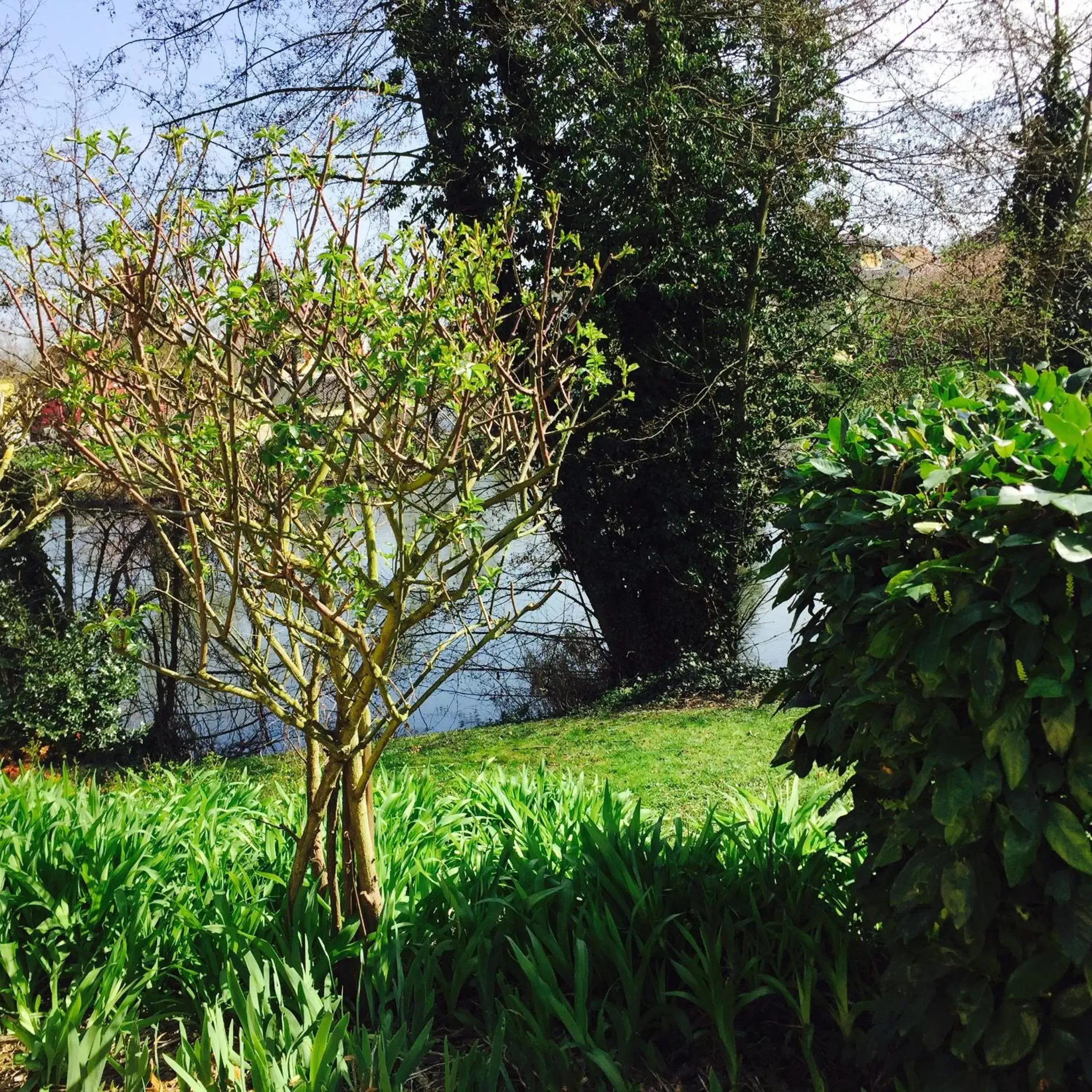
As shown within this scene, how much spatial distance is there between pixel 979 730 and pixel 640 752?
5.08 m

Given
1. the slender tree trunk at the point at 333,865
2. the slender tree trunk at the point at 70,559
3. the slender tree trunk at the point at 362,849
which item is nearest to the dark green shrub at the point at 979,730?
the slender tree trunk at the point at 362,849

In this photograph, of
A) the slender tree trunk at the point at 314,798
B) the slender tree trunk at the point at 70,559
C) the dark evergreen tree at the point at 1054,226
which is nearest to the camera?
the slender tree trunk at the point at 314,798

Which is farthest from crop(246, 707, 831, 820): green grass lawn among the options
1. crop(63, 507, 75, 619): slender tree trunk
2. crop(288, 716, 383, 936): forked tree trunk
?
crop(63, 507, 75, 619): slender tree trunk

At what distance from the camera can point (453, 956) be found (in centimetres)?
302

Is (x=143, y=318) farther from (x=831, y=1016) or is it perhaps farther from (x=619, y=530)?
(x=619, y=530)

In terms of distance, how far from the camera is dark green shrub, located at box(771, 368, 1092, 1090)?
2.02 meters

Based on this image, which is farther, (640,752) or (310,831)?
(640,752)

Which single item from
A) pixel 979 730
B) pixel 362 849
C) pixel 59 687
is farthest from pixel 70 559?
pixel 979 730

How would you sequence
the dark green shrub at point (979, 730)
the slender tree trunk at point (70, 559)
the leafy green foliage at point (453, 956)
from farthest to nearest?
the slender tree trunk at point (70, 559), the leafy green foliage at point (453, 956), the dark green shrub at point (979, 730)

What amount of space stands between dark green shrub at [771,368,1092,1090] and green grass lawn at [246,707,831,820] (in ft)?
9.94

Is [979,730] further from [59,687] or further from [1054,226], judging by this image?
[1054,226]

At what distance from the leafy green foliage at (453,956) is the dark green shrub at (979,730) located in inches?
18.8

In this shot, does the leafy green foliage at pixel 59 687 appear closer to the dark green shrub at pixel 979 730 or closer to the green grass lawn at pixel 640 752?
the green grass lawn at pixel 640 752

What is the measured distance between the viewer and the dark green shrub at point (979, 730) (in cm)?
202
